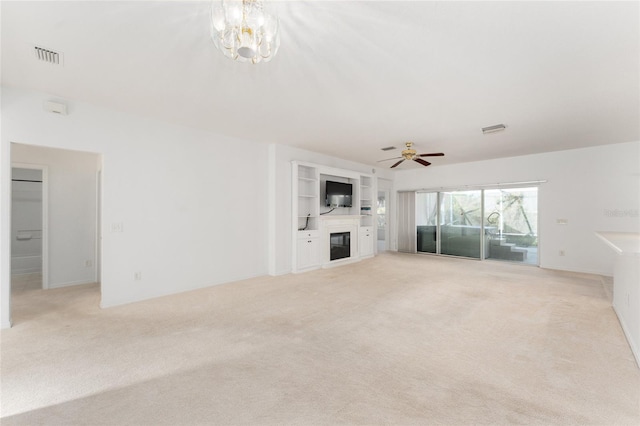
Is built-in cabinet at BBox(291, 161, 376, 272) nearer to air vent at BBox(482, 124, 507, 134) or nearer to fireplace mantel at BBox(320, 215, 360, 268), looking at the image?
fireplace mantel at BBox(320, 215, 360, 268)

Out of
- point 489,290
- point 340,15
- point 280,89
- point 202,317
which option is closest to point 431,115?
point 280,89

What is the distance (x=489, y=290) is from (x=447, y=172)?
13.9 ft

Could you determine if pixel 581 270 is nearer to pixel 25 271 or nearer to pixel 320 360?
pixel 320 360

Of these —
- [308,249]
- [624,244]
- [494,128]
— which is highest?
[494,128]

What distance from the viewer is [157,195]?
414 cm

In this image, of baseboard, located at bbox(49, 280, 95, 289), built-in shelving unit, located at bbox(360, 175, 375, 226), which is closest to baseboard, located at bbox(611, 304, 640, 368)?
built-in shelving unit, located at bbox(360, 175, 375, 226)

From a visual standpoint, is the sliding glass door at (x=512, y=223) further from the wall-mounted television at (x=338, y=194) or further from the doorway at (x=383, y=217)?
the wall-mounted television at (x=338, y=194)

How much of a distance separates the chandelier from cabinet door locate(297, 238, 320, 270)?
4.42m

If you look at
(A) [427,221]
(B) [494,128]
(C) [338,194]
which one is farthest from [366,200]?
(B) [494,128]

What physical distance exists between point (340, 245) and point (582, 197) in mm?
5096

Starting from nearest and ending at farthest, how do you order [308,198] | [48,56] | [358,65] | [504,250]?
[48,56]
[358,65]
[308,198]
[504,250]

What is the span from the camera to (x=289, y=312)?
11.4 ft

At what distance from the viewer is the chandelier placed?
5.24ft

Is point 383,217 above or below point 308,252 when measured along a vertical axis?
above
